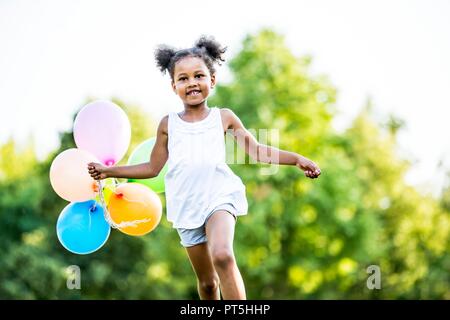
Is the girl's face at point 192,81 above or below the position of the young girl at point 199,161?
above

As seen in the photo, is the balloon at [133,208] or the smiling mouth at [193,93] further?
the balloon at [133,208]

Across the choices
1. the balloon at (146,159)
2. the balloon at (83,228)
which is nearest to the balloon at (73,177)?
the balloon at (83,228)

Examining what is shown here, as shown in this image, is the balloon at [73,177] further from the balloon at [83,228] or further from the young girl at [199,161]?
the young girl at [199,161]

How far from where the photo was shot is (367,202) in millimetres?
18188

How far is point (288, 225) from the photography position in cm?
1644

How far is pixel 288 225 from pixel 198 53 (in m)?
12.5

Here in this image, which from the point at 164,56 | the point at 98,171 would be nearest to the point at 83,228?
the point at 98,171

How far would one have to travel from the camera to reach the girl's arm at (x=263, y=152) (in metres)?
4.04

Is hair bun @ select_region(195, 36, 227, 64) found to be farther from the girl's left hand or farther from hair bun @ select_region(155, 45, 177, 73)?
the girl's left hand

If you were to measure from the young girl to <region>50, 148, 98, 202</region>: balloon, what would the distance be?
468mm

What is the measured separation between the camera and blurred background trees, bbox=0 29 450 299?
16219 mm

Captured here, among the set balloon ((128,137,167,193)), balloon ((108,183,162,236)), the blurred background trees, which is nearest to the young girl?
balloon ((108,183,162,236))

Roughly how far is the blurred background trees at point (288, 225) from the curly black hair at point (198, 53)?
11.4 metres

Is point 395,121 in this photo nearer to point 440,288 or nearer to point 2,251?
point 440,288
